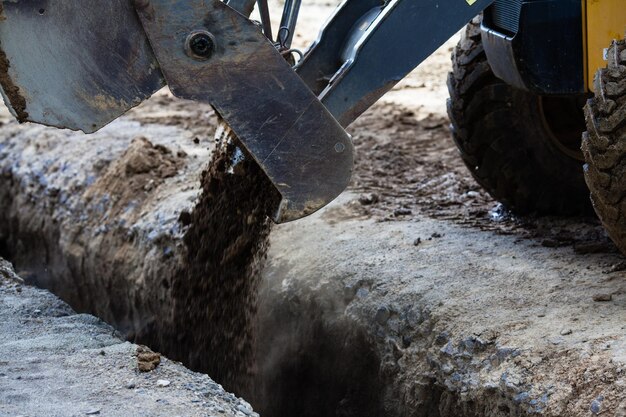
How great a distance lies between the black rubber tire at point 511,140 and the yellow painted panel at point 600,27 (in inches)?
43.4

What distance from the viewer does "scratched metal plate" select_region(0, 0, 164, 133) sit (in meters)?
3.33

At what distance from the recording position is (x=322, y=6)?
1224 centimetres

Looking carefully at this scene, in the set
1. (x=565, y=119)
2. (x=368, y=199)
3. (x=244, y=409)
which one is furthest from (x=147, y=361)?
(x=565, y=119)

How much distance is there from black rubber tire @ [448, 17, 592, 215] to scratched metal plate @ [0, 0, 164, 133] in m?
2.35

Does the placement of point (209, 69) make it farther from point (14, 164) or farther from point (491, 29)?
point (14, 164)

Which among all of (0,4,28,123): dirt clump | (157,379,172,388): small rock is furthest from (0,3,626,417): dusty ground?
(0,4,28,123): dirt clump

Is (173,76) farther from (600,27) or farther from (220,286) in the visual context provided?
(220,286)

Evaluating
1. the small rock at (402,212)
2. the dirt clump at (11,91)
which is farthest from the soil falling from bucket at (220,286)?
the dirt clump at (11,91)

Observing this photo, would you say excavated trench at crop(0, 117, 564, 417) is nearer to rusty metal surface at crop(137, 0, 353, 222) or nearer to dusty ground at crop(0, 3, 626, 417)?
dusty ground at crop(0, 3, 626, 417)

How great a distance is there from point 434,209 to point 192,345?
1554mm

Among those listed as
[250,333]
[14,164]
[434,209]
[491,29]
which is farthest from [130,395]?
[14,164]

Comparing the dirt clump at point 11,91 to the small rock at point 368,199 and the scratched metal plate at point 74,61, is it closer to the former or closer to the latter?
the scratched metal plate at point 74,61

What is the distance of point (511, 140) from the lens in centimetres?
548

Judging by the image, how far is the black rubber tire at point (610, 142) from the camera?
3.79 meters
